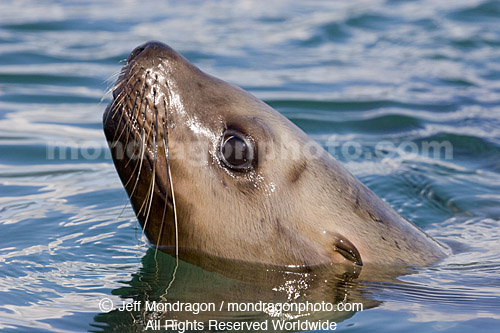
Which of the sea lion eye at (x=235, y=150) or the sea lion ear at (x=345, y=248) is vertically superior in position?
the sea lion eye at (x=235, y=150)

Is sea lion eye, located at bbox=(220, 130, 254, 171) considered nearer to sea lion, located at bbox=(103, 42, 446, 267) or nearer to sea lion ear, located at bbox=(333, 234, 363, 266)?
sea lion, located at bbox=(103, 42, 446, 267)

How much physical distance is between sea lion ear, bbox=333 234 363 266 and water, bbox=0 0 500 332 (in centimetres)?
17

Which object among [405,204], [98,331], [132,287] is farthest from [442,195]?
[98,331]

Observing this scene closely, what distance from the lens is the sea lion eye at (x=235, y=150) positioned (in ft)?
14.1

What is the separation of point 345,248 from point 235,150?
837mm

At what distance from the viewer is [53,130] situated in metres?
7.92

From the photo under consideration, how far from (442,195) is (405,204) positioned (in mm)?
487

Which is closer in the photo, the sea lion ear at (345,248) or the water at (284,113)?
the water at (284,113)

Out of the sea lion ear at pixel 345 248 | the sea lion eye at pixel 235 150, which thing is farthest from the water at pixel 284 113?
the sea lion eye at pixel 235 150

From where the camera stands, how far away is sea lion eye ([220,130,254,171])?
14.1 feet

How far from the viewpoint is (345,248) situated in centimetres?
445

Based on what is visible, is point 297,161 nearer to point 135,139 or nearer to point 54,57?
point 135,139

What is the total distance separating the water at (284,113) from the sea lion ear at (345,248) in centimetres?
17

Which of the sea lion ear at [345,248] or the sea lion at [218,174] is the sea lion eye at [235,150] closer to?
the sea lion at [218,174]
